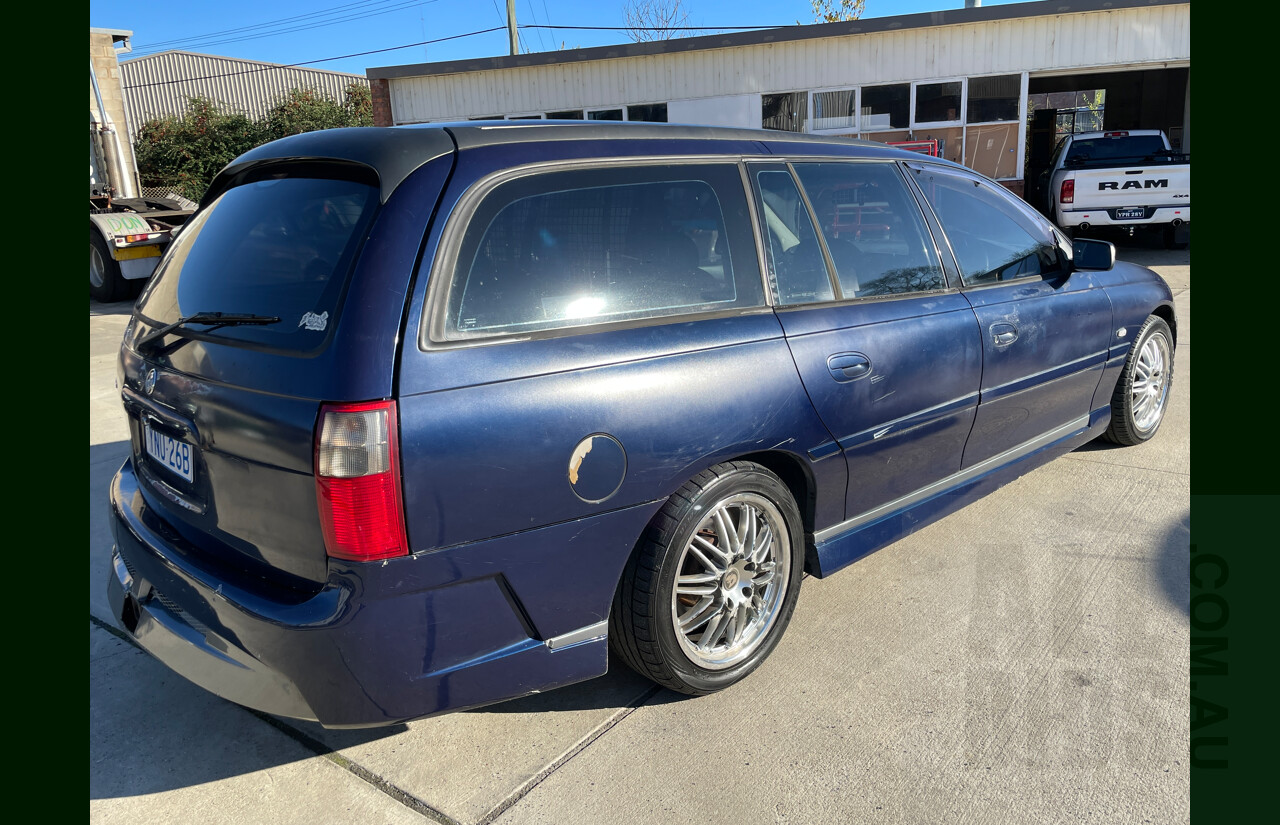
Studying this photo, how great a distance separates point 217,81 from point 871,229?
4080cm

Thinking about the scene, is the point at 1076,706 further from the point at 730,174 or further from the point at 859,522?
the point at 730,174

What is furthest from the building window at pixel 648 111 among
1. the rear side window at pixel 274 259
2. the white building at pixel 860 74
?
the rear side window at pixel 274 259

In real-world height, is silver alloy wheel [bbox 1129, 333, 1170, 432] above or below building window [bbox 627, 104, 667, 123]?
below

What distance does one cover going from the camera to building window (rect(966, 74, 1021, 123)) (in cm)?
1586

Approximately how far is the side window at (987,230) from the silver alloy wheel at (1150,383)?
105 centimetres

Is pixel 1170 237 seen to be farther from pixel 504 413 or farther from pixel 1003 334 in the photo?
pixel 504 413

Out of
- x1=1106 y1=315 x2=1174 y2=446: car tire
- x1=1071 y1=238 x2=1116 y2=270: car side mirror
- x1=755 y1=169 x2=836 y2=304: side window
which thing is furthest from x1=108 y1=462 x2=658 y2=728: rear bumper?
x1=1106 y1=315 x2=1174 y2=446: car tire

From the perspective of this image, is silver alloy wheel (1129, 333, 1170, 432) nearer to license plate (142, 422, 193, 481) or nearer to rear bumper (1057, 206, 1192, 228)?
license plate (142, 422, 193, 481)

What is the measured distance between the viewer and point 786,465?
2.90 metres

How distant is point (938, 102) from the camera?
1611 centimetres

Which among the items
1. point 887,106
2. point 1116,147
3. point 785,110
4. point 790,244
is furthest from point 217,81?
point 790,244

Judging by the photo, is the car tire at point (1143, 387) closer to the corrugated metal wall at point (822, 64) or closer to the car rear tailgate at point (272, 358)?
the car rear tailgate at point (272, 358)

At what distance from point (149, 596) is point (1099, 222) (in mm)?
13145

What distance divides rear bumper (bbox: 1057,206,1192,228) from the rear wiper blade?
505 inches
